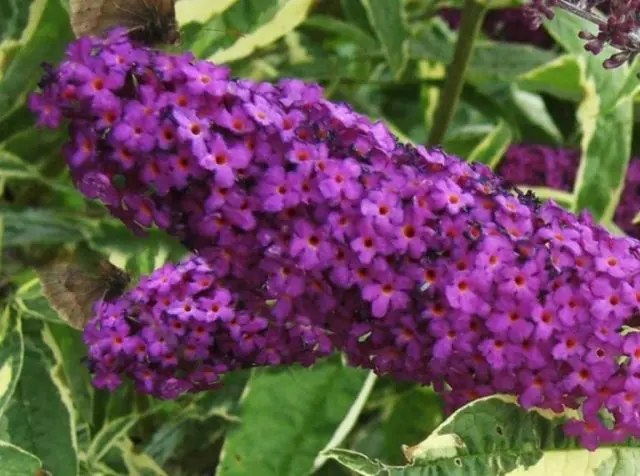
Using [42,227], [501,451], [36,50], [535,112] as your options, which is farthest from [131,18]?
[535,112]

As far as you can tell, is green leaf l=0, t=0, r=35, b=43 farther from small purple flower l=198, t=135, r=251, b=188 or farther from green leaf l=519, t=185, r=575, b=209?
green leaf l=519, t=185, r=575, b=209

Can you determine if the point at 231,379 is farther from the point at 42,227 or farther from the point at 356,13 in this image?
the point at 356,13

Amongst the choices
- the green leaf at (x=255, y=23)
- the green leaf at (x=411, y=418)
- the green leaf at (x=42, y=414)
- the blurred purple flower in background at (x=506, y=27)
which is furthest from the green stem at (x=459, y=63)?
the green leaf at (x=42, y=414)

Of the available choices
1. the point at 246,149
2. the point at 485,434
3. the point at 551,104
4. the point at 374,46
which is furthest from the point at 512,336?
the point at 551,104

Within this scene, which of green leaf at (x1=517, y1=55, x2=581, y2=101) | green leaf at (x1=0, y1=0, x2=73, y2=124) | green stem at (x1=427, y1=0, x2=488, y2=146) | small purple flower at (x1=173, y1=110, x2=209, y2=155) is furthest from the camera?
green leaf at (x1=517, y1=55, x2=581, y2=101)

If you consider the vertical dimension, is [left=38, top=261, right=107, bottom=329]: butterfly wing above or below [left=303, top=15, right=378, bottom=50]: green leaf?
below

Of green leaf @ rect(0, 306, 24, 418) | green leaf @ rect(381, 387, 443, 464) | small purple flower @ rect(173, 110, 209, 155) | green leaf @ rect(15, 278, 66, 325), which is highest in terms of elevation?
small purple flower @ rect(173, 110, 209, 155)

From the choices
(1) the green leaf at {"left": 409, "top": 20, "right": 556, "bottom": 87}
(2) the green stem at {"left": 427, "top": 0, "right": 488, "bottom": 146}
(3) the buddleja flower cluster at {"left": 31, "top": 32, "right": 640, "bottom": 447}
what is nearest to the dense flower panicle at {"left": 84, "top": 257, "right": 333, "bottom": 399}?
(3) the buddleja flower cluster at {"left": 31, "top": 32, "right": 640, "bottom": 447}

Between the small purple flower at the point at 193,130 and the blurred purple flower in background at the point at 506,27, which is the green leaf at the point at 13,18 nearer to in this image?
the small purple flower at the point at 193,130
